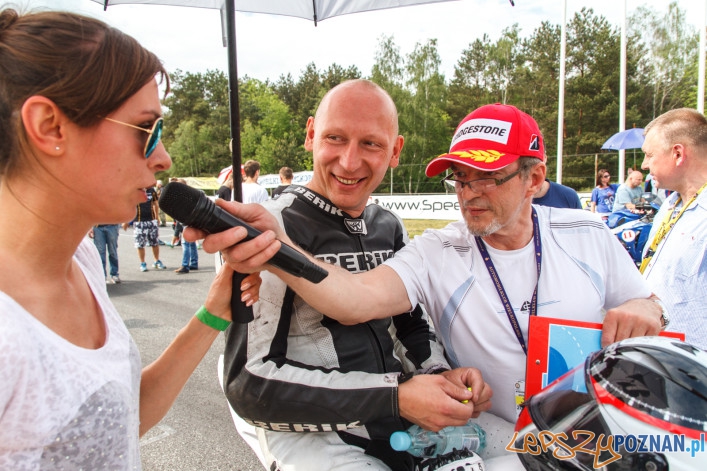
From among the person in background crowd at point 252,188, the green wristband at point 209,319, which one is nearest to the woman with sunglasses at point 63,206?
the green wristband at point 209,319

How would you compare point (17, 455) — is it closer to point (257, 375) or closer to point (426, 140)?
point (257, 375)

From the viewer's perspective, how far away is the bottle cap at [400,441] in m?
1.52

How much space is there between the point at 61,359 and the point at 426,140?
44958 mm

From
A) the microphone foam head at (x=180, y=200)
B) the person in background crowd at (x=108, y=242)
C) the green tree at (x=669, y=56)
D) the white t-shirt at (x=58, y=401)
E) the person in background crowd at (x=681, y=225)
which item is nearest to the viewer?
the white t-shirt at (x=58, y=401)

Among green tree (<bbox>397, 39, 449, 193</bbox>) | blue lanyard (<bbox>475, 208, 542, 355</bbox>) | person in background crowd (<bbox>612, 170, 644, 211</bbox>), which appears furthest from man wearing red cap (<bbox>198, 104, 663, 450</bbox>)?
green tree (<bbox>397, 39, 449, 193</bbox>)

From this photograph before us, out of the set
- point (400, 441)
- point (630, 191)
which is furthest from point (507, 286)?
point (630, 191)

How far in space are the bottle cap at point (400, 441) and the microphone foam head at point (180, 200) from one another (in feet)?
3.12

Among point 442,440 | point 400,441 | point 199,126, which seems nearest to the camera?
point 400,441

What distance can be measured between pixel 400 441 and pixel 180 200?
3.35ft

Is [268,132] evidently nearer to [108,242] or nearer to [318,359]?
[108,242]

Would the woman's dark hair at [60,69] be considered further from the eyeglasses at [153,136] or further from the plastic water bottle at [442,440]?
the plastic water bottle at [442,440]

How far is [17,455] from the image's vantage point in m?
0.91

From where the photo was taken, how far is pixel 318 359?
1.67 meters

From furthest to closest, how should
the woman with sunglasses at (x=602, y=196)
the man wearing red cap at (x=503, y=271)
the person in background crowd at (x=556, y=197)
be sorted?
the woman with sunglasses at (x=602, y=196), the person in background crowd at (x=556, y=197), the man wearing red cap at (x=503, y=271)
